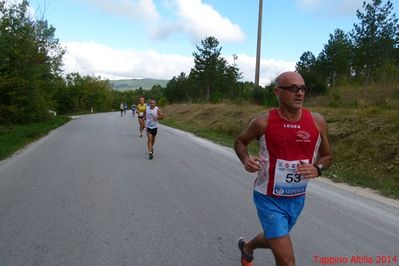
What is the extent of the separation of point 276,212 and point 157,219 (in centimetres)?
294

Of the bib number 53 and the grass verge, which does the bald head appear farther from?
the grass verge

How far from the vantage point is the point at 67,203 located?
6883mm

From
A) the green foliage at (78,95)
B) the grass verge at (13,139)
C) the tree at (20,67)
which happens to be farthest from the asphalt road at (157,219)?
the green foliage at (78,95)

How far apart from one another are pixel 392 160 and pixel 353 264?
23.6 feet

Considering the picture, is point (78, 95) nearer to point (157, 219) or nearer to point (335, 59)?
point (335, 59)

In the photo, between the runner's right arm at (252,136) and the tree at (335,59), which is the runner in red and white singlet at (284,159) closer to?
the runner's right arm at (252,136)

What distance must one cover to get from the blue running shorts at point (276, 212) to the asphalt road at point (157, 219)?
1143 mm

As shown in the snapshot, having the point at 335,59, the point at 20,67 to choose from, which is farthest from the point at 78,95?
the point at 20,67

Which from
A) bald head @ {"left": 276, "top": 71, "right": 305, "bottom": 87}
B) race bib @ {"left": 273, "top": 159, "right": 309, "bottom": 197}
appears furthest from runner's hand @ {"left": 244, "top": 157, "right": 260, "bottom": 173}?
bald head @ {"left": 276, "top": 71, "right": 305, "bottom": 87}

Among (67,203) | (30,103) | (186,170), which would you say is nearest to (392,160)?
(186,170)

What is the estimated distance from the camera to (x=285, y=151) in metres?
3.39

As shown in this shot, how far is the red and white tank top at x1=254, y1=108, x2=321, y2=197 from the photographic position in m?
3.38

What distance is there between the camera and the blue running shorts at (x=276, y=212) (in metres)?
3.36

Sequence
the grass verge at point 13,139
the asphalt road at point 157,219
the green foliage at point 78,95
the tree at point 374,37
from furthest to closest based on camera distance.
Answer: the green foliage at point 78,95, the tree at point 374,37, the grass verge at point 13,139, the asphalt road at point 157,219
